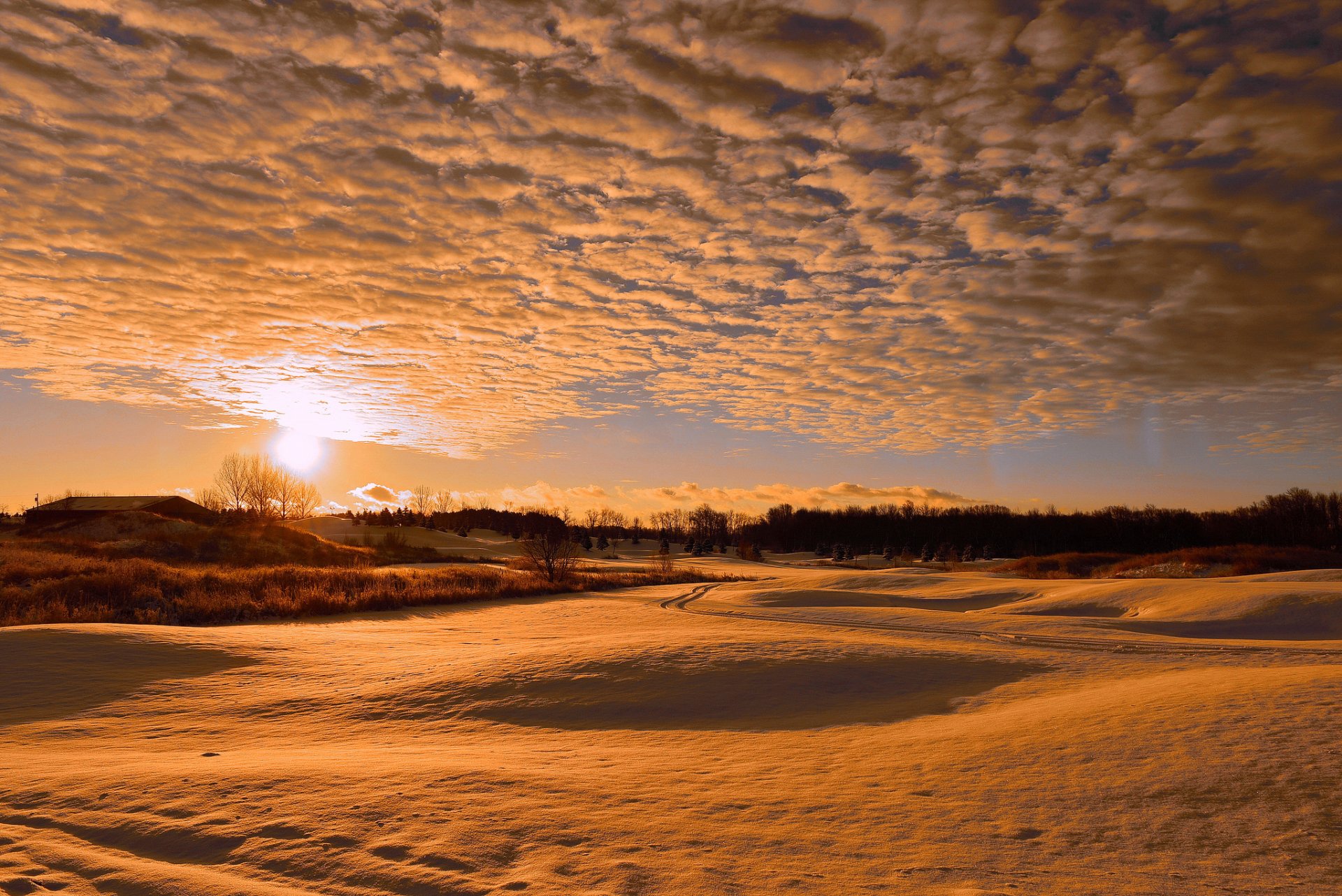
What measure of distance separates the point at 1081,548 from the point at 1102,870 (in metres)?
94.7

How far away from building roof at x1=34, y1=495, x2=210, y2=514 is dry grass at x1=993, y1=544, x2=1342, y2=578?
2568 inches

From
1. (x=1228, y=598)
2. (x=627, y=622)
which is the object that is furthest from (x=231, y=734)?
(x=1228, y=598)

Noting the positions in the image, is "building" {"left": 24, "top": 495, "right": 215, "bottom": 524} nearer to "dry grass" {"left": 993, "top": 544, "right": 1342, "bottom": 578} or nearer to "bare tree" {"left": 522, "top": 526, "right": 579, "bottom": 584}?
"bare tree" {"left": 522, "top": 526, "right": 579, "bottom": 584}

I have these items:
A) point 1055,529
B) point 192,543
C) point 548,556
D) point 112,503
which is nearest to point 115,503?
point 112,503

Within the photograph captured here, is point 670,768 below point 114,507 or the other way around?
below

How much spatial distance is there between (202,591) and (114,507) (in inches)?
2025

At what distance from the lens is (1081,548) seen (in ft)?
285

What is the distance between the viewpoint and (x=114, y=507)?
6322 cm

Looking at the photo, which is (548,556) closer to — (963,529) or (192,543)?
(192,543)

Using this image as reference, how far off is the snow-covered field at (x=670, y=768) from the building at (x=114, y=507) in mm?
57812

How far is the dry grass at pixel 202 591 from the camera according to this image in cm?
1978

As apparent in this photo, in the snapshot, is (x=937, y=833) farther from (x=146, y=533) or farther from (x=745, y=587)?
(x=146, y=533)

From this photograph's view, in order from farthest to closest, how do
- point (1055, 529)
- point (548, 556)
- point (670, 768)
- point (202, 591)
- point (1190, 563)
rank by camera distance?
point (1055, 529)
point (548, 556)
point (1190, 563)
point (202, 591)
point (670, 768)

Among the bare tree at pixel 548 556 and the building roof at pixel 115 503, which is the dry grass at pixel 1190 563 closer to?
the bare tree at pixel 548 556
